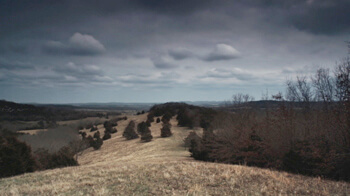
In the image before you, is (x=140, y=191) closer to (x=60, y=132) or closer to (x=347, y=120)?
(x=347, y=120)

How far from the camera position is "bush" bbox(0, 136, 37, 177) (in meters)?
14.7

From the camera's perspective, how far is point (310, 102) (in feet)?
83.9

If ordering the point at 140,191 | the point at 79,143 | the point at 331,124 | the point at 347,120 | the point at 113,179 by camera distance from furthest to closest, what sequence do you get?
the point at 79,143
the point at 331,124
the point at 347,120
the point at 113,179
the point at 140,191

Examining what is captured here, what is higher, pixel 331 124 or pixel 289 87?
pixel 289 87

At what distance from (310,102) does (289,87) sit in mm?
2864

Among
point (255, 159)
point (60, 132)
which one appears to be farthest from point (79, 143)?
point (255, 159)

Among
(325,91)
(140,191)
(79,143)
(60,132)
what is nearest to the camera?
(140,191)

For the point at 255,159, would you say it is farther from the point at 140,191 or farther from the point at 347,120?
the point at 140,191

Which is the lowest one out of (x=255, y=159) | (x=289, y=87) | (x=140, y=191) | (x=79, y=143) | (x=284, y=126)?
(x=79, y=143)

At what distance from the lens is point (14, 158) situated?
15.2m

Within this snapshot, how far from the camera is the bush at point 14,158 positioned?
580 inches

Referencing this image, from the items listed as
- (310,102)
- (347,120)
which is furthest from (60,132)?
(347,120)

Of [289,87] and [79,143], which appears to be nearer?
[289,87]

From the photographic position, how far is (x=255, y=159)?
54.9 ft
